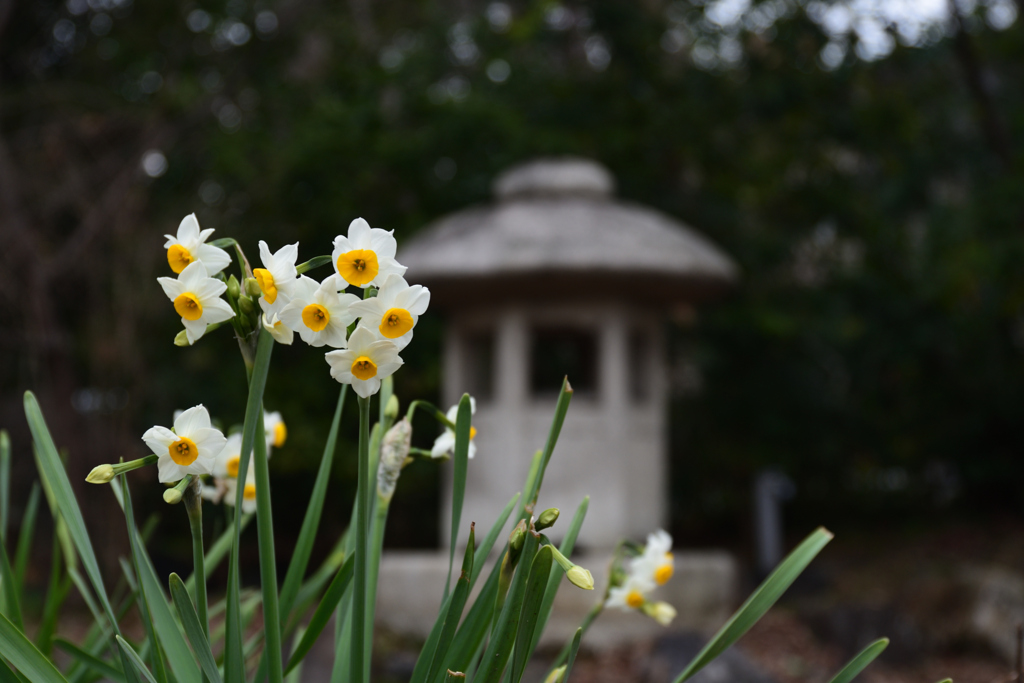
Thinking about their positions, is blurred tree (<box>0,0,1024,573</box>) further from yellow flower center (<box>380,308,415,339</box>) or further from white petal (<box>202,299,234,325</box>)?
yellow flower center (<box>380,308,415,339</box>)

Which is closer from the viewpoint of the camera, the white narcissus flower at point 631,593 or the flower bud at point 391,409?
the flower bud at point 391,409

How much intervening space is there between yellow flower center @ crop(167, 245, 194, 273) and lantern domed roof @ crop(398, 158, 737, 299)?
347cm

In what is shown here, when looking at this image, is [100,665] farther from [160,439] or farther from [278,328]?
[278,328]

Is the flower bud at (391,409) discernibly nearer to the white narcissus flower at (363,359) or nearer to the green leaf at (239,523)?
the green leaf at (239,523)

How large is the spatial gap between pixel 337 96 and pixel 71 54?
6.16 ft

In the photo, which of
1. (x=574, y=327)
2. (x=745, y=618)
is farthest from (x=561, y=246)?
(x=745, y=618)

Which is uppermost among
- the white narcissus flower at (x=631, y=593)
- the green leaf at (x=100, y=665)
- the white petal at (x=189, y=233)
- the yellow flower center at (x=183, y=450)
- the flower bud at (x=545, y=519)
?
the white petal at (x=189, y=233)

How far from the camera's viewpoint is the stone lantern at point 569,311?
4312 millimetres

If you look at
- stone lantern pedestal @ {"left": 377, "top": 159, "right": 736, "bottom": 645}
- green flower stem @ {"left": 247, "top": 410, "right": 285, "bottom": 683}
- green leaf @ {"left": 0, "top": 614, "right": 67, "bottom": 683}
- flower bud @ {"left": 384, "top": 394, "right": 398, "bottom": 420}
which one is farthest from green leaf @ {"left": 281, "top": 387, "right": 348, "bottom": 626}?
stone lantern pedestal @ {"left": 377, "top": 159, "right": 736, "bottom": 645}

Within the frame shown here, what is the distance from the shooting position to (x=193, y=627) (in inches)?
30.4

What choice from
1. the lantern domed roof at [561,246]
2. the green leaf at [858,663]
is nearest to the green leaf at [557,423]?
the green leaf at [858,663]

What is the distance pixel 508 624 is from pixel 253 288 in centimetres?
36

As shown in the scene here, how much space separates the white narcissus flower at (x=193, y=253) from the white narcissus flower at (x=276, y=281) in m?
0.06

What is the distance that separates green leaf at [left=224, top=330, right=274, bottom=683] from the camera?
76 cm
